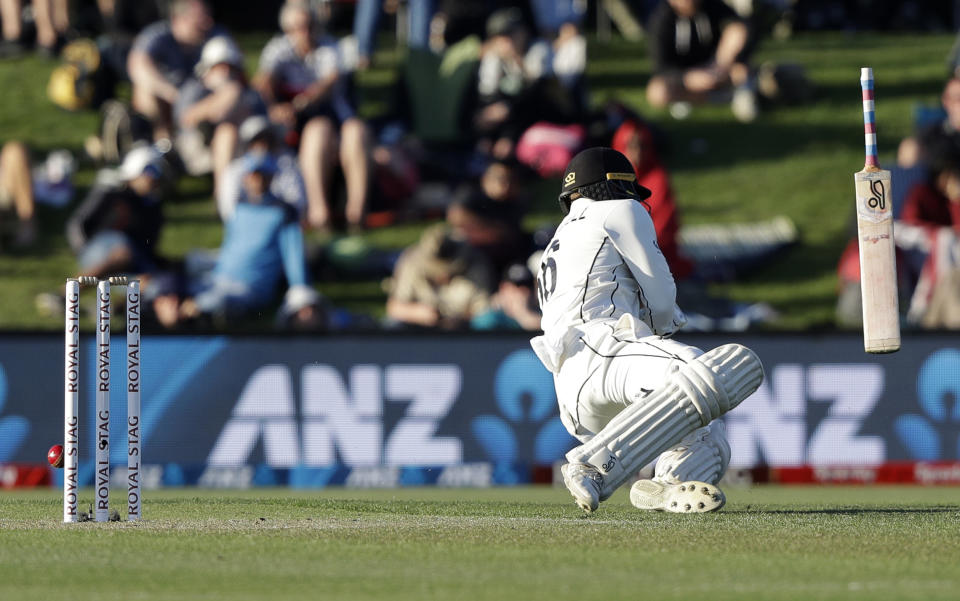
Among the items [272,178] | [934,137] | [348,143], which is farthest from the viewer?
[348,143]

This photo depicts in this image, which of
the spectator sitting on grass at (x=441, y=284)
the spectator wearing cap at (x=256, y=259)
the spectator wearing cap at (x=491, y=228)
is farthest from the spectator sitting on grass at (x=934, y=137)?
the spectator wearing cap at (x=256, y=259)

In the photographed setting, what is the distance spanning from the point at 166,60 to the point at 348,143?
263 centimetres

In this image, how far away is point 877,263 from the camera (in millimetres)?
7043

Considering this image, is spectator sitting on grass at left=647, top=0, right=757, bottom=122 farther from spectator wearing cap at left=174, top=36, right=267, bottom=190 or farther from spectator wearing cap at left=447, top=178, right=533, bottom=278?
spectator wearing cap at left=174, top=36, right=267, bottom=190

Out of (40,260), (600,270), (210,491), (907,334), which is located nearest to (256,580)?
(600,270)

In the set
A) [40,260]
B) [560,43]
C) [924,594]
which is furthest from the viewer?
[560,43]

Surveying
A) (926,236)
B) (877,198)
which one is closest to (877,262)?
(877,198)

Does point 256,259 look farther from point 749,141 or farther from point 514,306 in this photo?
point 749,141

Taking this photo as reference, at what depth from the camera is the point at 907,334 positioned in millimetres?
12875

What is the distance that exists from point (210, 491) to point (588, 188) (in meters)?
5.73

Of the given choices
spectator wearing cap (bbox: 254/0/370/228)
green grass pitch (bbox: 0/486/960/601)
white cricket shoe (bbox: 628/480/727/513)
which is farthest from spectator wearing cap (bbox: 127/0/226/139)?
white cricket shoe (bbox: 628/480/727/513)

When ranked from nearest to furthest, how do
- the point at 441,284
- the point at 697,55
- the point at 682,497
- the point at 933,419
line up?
the point at 682,497 < the point at 933,419 < the point at 441,284 < the point at 697,55

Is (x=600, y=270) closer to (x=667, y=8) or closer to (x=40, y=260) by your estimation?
(x=40, y=260)

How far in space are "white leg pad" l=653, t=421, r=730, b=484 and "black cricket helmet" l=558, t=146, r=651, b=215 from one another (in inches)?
47.8
